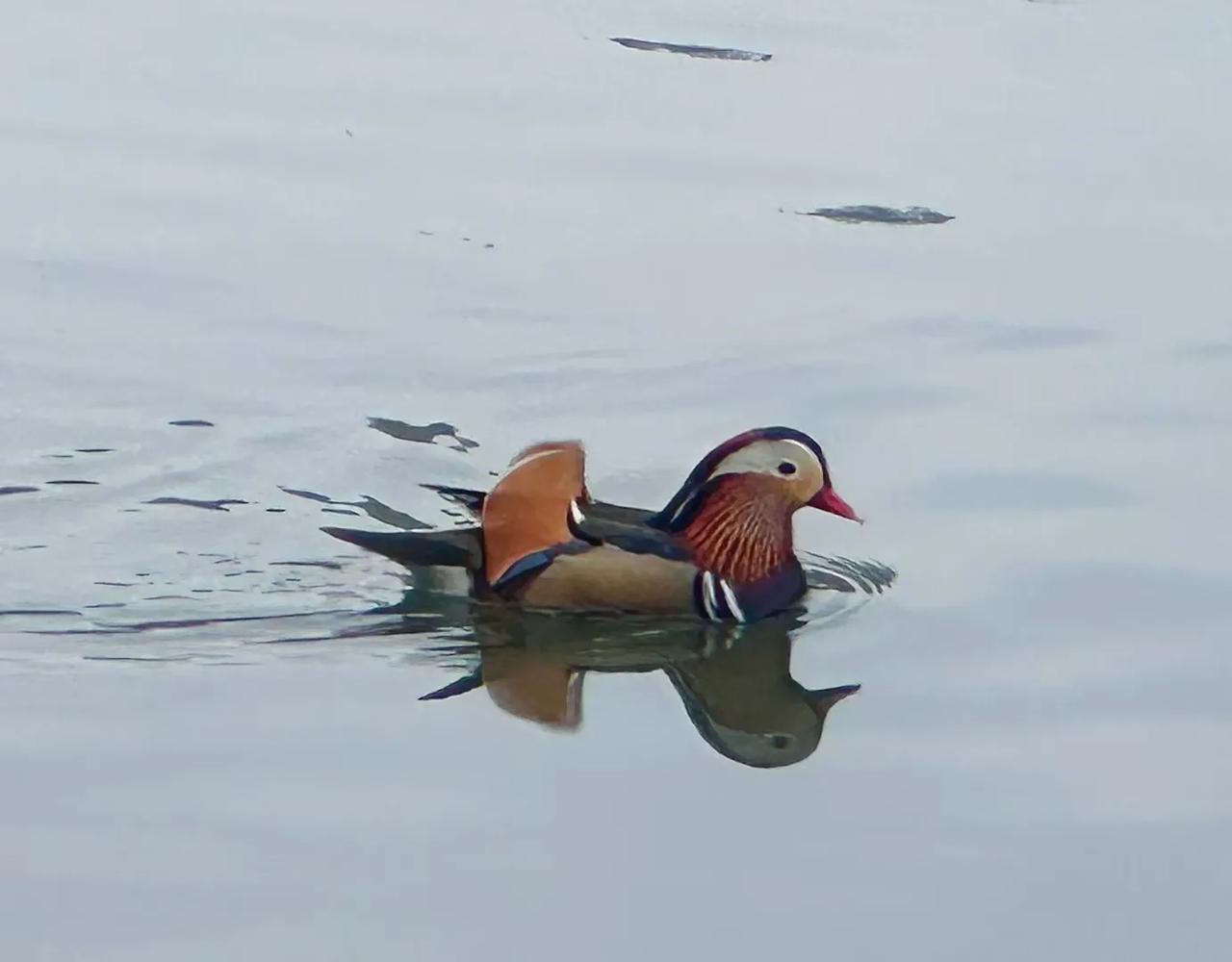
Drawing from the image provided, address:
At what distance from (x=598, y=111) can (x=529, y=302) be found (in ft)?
9.06

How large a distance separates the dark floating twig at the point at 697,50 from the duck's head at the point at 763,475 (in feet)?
19.5

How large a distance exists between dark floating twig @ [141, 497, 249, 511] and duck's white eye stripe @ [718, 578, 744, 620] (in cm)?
157

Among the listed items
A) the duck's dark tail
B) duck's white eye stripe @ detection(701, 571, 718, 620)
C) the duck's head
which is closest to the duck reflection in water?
duck's white eye stripe @ detection(701, 571, 718, 620)

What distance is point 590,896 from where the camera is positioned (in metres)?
5.24

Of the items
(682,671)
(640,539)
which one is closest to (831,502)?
(640,539)

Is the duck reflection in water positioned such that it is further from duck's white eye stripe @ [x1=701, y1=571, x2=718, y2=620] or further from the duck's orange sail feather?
the duck's orange sail feather

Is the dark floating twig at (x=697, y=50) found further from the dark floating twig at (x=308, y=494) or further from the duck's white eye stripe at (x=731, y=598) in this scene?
the duck's white eye stripe at (x=731, y=598)

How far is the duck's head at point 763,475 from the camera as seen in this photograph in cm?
733

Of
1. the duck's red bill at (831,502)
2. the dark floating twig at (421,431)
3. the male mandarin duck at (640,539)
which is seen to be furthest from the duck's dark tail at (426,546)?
the dark floating twig at (421,431)

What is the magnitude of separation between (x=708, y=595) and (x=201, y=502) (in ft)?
5.45

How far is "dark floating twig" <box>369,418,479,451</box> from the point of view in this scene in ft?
27.2

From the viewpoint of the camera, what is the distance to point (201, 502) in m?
7.71

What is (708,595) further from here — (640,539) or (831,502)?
(831,502)

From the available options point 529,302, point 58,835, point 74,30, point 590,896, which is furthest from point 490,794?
point 74,30
